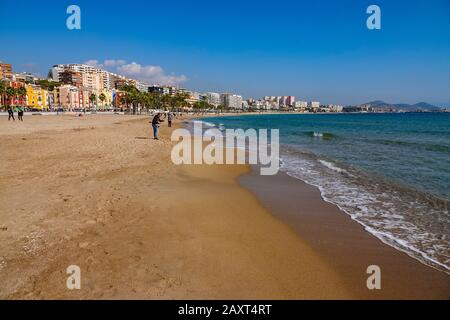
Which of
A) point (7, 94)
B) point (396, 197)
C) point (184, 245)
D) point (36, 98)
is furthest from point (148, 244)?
point (36, 98)

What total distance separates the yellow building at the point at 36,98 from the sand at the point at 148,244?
385ft

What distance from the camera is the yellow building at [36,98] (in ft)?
346

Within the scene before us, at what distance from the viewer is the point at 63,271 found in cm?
367

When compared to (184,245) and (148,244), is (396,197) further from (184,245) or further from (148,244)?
(148,244)

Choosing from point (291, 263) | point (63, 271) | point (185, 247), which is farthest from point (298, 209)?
point (63, 271)

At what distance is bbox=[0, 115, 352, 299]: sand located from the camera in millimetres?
3447

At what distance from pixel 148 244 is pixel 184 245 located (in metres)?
0.57

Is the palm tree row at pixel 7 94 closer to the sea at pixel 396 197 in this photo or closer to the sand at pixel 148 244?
the sand at pixel 148 244

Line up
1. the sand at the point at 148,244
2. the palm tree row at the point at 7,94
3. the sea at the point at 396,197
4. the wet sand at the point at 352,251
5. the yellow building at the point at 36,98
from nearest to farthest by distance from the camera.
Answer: the sand at the point at 148,244
the wet sand at the point at 352,251
the sea at the point at 396,197
the palm tree row at the point at 7,94
the yellow building at the point at 36,98

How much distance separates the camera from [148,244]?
181 inches

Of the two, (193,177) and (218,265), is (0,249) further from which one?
(193,177)

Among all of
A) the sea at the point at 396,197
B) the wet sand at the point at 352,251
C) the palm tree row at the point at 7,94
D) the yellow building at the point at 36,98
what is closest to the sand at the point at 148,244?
the wet sand at the point at 352,251

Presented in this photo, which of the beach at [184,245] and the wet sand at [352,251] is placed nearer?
the beach at [184,245]

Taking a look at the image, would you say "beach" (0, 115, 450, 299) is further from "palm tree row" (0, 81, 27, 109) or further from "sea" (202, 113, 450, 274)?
"palm tree row" (0, 81, 27, 109)
